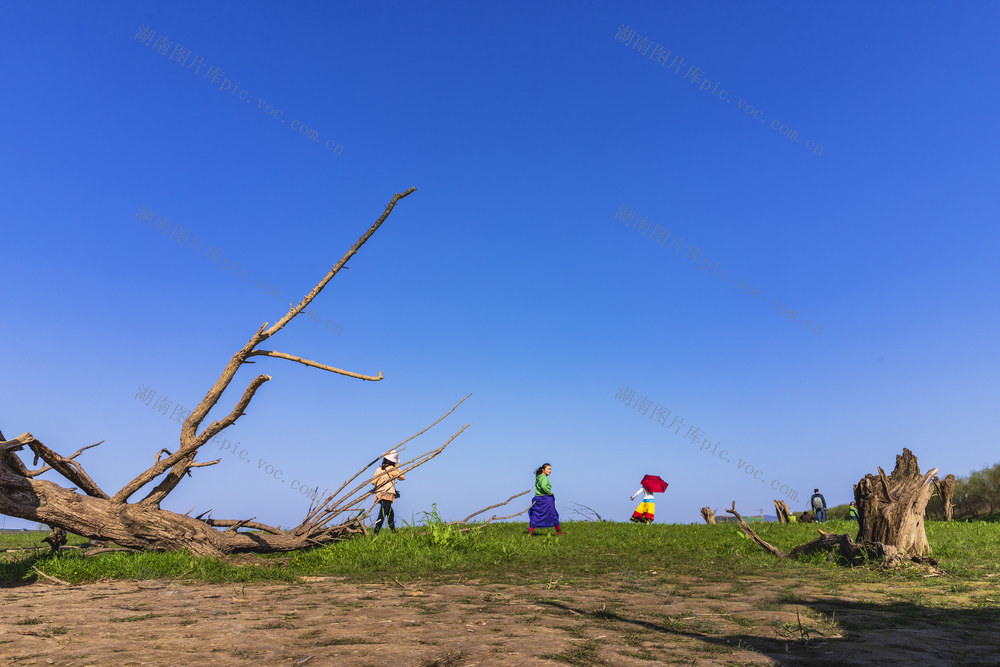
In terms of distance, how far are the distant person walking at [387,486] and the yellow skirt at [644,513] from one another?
8321 mm

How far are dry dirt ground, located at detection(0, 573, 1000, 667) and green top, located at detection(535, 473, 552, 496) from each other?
667 cm

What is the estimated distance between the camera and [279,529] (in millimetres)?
9930

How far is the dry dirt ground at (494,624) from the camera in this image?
12.8 feet

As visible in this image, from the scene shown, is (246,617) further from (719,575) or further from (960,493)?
(960,493)

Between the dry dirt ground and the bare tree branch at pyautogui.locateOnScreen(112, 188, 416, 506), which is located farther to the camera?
the bare tree branch at pyautogui.locateOnScreen(112, 188, 416, 506)

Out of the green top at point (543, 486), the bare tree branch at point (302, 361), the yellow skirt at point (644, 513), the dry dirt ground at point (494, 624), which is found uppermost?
the bare tree branch at point (302, 361)

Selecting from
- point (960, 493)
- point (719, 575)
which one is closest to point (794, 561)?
point (719, 575)

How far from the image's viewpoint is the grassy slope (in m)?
7.84

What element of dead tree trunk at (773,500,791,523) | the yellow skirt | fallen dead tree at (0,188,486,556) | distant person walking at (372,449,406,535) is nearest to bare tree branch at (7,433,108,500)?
fallen dead tree at (0,188,486,556)

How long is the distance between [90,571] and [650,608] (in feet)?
21.9

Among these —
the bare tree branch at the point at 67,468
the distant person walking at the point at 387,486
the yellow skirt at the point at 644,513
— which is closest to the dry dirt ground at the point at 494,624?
the bare tree branch at the point at 67,468

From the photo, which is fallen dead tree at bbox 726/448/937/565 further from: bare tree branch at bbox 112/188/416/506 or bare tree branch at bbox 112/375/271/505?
bare tree branch at bbox 112/375/271/505

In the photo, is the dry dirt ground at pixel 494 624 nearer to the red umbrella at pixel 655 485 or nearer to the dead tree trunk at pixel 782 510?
the red umbrella at pixel 655 485

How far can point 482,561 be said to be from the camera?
923 centimetres
